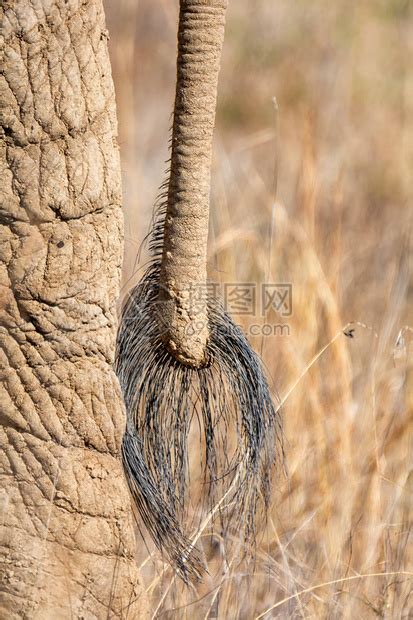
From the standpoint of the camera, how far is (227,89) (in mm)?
5234

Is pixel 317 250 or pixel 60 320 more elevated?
pixel 317 250

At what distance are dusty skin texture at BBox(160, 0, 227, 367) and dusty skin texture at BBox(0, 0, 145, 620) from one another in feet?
0.35

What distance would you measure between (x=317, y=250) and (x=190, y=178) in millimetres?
1935

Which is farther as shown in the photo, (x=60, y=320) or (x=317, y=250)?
(x=317, y=250)

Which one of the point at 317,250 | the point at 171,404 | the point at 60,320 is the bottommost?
the point at 171,404

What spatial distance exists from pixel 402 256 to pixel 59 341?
238cm

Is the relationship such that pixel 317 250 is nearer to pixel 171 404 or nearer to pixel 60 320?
pixel 171 404

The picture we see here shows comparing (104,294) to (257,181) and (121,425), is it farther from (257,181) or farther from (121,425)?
(257,181)

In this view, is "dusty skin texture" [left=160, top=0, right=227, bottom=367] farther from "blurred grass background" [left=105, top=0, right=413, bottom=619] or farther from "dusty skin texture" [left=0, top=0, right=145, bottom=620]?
"blurred grass background" [left=105, top=0, right=413, bottom=619]

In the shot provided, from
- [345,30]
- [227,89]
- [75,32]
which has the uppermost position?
[345,30]

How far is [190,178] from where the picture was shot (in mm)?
1520

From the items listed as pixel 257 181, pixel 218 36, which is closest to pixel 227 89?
pixel 257 181

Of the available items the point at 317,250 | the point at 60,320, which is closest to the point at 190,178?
the point at 60,320

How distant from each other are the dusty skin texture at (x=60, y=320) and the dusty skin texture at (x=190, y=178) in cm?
11
